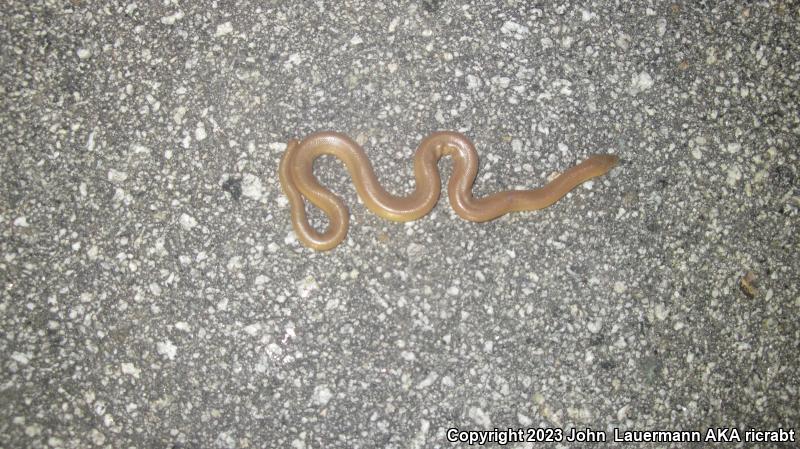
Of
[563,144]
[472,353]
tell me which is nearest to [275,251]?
[472,353]

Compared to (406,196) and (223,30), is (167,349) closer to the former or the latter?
(406,196)

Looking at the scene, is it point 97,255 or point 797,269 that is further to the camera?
point 797,269

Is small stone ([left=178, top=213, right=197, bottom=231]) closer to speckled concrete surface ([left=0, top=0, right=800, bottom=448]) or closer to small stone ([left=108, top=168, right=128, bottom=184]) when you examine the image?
speckled concrete surface ([left=0, top=0, right=800, bottom=448])

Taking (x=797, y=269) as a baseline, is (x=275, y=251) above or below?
below

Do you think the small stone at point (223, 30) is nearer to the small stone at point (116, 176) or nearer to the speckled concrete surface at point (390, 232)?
the speckled concrete surface at point (390, 232)

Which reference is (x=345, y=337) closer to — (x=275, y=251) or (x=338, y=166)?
(x=275, y=251)

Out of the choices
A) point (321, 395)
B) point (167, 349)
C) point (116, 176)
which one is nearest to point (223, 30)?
point (116, 176)
